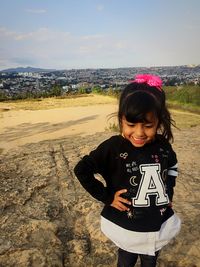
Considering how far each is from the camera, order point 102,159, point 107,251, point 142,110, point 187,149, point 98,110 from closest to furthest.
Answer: point 142,110
point 102,159
point 107,251
point 187,149
point 98,110

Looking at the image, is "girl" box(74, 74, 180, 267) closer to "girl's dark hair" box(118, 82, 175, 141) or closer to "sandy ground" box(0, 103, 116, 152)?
"girl's dark hair" box(118, 82, 175, 141)

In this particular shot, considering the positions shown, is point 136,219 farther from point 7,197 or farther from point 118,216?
point 7,197

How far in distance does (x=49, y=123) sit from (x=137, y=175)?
8241 mm

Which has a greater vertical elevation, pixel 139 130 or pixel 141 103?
pixel 141 103

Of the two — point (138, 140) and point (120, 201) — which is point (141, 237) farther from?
point (138, 140)

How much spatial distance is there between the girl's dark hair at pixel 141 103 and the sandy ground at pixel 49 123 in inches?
212

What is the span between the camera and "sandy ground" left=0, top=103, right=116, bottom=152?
8130 millimetres

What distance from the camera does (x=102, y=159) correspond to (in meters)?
1.89

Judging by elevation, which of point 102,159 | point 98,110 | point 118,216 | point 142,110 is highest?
point 142,110

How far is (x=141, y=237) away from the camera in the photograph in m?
1.85

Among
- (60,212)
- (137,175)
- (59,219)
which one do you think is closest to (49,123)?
(60,212)

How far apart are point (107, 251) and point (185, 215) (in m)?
0.88

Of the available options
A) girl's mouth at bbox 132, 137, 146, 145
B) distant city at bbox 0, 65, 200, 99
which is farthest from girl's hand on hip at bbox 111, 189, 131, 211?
distant city at bbox 0, 65, 200, 99

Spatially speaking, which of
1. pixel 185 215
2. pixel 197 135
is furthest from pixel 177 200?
pixel 197 135
